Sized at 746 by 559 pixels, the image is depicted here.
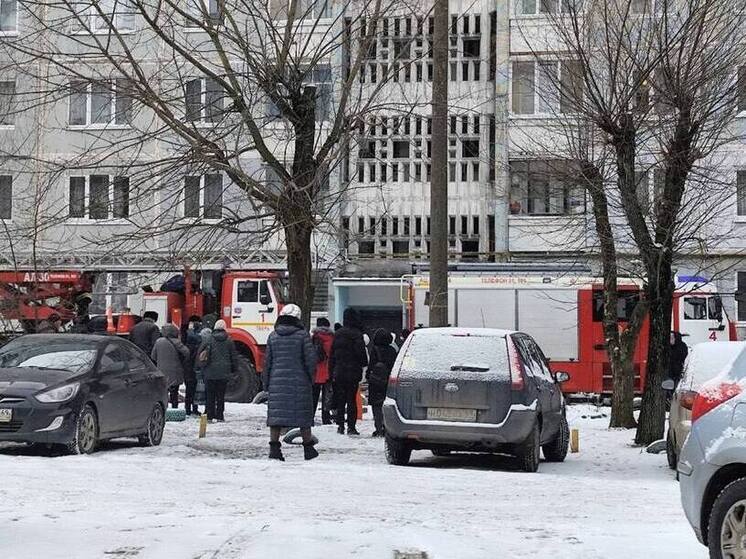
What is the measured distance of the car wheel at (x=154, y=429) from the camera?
1653cm

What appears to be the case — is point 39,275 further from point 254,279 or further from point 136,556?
point 136,556

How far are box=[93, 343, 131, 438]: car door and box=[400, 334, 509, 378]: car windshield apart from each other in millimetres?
3658

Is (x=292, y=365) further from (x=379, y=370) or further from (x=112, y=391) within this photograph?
(x=379, y=370)

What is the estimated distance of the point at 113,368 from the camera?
51.6ft

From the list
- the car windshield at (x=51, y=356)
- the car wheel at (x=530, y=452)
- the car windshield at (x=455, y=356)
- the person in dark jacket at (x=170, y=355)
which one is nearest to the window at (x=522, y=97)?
the person in dark jacket at (x=170, y=355)

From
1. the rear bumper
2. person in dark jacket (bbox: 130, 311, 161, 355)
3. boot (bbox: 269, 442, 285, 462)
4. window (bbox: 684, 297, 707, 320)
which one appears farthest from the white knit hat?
window (bbox: 684, 297, 707, 320)

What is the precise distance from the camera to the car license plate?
14078mm

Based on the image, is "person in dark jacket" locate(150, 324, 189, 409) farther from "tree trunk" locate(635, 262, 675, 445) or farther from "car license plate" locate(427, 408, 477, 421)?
"car license plate" locate(427, 408, 477, 421)

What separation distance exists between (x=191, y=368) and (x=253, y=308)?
16.4 feet

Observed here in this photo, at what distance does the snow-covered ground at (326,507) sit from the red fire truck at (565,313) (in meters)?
11.9

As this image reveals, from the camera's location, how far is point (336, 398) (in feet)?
60.7

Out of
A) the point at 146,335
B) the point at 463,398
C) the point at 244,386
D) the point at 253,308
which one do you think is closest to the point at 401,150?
the point at 253,308

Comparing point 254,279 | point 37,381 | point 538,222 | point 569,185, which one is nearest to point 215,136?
point 37,381

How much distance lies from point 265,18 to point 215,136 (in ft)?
5.48
